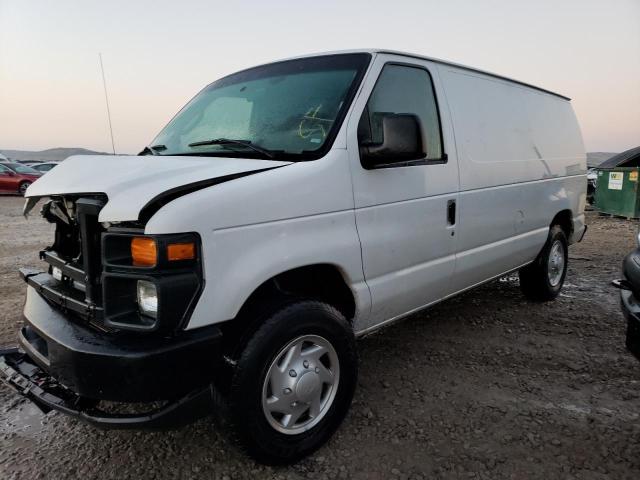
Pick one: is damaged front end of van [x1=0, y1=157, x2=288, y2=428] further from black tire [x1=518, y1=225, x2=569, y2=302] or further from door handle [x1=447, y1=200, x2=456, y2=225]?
black tire [x1=518, y1=225, x2=569, y2=302]

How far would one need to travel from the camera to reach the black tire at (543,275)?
4.95 m

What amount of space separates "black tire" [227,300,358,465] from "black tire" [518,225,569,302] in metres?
3.08

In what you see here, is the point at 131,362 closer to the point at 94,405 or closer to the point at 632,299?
the point at 94,405

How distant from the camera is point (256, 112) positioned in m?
3.07

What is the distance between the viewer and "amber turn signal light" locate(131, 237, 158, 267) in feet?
6.48

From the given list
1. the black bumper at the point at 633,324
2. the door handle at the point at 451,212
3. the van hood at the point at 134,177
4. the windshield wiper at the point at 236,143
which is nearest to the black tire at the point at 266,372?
the van hood at the point at 134,177

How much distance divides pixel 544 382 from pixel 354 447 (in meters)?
1.57

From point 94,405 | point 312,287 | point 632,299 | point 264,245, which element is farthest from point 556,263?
point 94,405

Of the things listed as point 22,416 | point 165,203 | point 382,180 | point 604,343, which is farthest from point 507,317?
point 22,416

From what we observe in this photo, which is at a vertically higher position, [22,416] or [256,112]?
[256,112]

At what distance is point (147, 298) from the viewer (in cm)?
202

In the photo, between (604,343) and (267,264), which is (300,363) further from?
(604,343)

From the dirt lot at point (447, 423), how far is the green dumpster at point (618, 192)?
980 cm

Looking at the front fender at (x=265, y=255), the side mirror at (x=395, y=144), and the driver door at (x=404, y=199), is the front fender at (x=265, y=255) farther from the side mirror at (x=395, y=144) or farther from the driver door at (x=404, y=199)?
the side mirror at (x=395, y=144)
